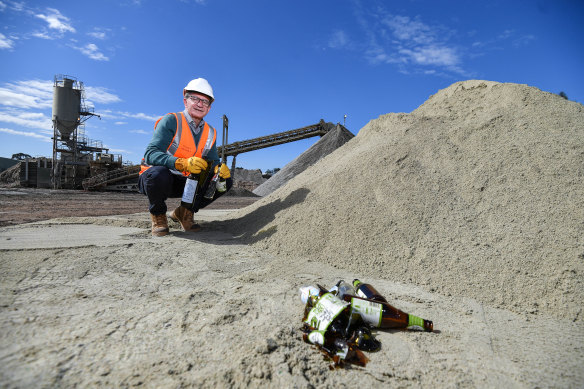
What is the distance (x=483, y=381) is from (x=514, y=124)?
3192mm

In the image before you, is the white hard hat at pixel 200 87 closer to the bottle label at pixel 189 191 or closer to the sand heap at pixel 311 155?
the bottle label at pixel 189 191

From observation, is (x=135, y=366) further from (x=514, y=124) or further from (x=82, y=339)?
(x=514, y=124)

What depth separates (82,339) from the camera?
4.26ft

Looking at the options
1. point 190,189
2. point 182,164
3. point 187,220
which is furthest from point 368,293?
point 187,220

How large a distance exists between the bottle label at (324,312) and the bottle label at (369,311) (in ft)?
0.35

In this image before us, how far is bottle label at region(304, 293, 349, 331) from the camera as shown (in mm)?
1430

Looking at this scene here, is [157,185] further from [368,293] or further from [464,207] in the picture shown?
[464,207]

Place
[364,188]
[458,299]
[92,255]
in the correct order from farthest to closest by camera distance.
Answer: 1. [364,188]
2. [92,255]
3. [458,299]

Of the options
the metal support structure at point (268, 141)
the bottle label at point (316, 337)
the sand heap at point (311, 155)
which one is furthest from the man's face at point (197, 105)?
the metal support structure at point (268, 141)

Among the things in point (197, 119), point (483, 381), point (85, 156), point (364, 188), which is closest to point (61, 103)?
point (85, 156)

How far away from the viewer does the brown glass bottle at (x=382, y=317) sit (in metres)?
1.58

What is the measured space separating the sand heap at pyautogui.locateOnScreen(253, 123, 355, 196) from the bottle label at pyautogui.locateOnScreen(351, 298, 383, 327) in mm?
10738

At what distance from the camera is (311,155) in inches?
496

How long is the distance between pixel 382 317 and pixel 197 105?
3247mm
